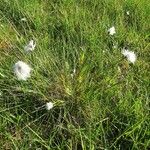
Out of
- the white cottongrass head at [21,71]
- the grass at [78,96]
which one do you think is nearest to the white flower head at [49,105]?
the grass at [78,96]

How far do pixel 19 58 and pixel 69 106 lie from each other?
357 millimetres

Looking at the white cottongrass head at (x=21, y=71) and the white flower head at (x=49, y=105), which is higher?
the white cottongrass head at (x=21, y=71)

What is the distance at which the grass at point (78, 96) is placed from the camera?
1.74 meters

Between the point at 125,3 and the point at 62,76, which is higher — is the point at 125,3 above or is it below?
above

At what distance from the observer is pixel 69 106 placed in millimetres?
1903

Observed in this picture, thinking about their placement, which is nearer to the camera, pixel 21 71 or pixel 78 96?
pixel 21 71

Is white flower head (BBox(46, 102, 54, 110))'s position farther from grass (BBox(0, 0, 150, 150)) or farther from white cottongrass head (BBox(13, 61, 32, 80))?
white cottongrass head (BBox(13, 61, 32, 80))

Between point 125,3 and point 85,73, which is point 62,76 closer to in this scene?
point 85,73

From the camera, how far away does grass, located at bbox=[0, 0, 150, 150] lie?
174cm

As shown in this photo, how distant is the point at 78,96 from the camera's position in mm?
1927

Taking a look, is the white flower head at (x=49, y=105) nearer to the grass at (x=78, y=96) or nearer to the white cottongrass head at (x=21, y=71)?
the grass at (x=78, y=96)

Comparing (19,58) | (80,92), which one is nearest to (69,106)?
(80,92)

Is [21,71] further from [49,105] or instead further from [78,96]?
[78,96]

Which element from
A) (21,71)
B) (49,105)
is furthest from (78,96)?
(21,71)
